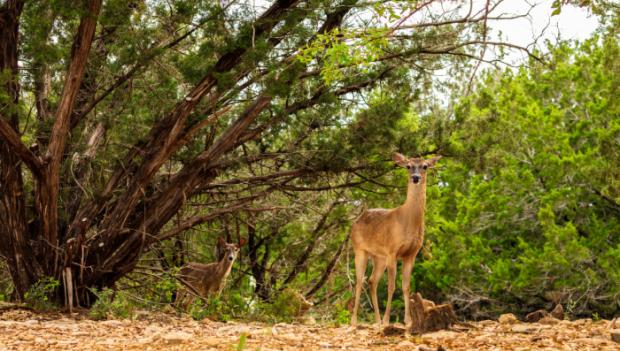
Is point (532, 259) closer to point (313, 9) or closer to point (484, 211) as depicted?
point (484, 211)

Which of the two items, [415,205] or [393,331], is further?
[415,205]

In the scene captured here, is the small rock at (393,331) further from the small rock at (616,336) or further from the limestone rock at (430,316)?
the small rock at (616,336)

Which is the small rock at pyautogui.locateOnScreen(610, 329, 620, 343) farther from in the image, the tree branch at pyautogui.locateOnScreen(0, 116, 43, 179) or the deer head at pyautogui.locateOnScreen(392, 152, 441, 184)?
the tree branch at pyautogui.locateOnScreen(0, 116, 43, 179)

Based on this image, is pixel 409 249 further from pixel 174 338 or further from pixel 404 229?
pixel 174 338

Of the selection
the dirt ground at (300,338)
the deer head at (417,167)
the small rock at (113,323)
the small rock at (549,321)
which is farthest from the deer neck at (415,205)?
the small rock at (113,323)

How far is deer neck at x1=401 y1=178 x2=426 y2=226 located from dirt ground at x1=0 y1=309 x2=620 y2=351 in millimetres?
1619

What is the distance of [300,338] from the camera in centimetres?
724

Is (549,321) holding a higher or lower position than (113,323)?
higher

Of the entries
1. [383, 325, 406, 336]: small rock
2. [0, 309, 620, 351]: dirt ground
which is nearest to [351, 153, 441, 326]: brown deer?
[0, 309, 620, 351]: dirt ground

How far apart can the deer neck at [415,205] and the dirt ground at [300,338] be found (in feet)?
5.31

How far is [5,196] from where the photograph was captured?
10.5 meters

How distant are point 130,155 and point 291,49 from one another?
8.37 ft

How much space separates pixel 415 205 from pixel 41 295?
464 cm

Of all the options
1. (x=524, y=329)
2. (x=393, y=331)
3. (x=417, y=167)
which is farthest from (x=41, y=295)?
(x=524, y=329)
